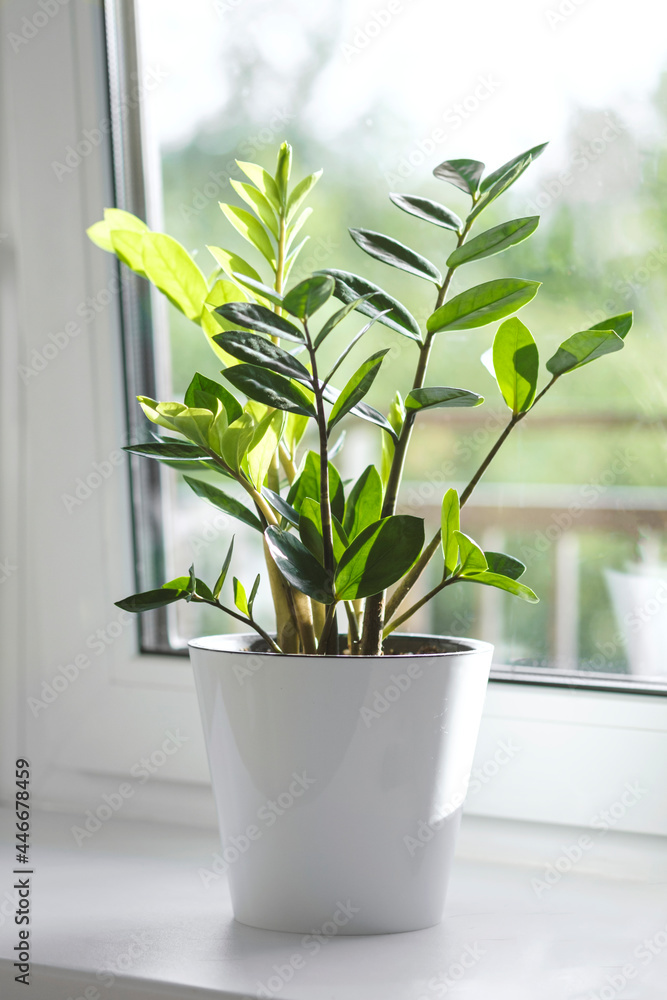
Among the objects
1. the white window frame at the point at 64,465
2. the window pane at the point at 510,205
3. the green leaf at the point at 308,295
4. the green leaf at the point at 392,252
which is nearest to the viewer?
the green leaf at the point at 308,295

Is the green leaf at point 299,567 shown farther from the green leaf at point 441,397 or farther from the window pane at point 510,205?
the window pane at point 510,205

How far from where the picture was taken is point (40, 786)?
0.94 metres

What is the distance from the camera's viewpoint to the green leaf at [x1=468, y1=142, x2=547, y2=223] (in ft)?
Result: 1.88

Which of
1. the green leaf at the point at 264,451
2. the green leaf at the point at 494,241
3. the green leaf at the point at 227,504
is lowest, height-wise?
the green leaf at the point at 227,504

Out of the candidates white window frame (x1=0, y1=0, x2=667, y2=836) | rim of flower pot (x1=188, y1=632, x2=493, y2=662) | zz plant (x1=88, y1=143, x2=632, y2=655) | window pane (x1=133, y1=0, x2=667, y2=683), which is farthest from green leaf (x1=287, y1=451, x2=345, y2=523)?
white window frame (x1=0, y1=0, x2=667, y2=836)

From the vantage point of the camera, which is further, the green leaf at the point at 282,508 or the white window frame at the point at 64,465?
the white window frame at the point at 64,465

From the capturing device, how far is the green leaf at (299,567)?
54 centimetres

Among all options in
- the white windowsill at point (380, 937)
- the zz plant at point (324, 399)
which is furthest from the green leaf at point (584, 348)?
the white windowsill at point (380, 937)

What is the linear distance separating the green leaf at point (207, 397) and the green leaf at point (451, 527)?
0.51 ft

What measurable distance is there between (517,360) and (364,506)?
14 centimetres

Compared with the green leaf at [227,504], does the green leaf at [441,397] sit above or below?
above

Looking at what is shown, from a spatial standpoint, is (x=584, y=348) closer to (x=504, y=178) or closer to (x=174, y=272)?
(x=504, y=178)

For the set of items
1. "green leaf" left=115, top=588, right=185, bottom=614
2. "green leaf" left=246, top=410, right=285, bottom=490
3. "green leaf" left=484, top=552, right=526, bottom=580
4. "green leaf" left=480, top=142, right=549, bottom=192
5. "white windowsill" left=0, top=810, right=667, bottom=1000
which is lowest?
"white windowsill" left=0, top=810, right=667, bottom=1000

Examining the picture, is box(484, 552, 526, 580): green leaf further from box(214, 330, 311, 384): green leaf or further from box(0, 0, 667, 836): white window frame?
box(0, 0, 667, 836): white window frame
